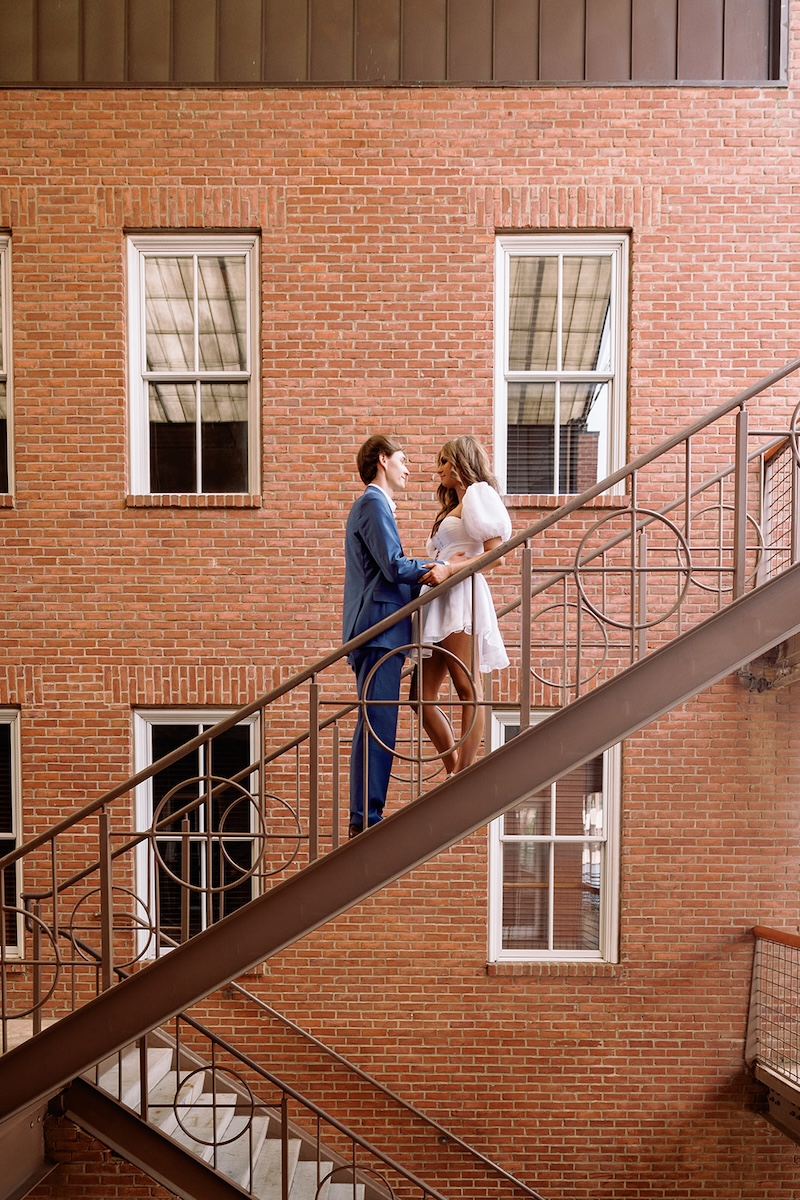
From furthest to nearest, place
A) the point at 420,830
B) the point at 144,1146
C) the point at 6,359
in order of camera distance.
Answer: the point at 6,359 < the point at 144,1146 < the point at 420,830

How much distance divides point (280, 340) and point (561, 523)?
97.6 inches

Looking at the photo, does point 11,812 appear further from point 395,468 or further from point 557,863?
point 395,468

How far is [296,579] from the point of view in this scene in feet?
21.1

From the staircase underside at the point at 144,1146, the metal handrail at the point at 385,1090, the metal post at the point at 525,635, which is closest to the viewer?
the metal post at the point at 525,635

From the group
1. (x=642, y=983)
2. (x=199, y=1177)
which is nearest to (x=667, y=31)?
(x=642, y=983)

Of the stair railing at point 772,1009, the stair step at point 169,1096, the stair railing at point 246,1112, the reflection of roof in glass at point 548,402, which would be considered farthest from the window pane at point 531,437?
the stair step at point 169,1096

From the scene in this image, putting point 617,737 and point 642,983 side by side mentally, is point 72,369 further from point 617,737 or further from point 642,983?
point 642,983

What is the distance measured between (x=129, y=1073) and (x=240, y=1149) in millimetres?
894

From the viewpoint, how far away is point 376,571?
4.35 m

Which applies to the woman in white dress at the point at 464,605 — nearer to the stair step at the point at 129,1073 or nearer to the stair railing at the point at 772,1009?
the stair step at the point at 129,1073

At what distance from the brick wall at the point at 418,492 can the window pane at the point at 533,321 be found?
0.34 m

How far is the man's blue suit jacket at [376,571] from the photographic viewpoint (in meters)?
4.18

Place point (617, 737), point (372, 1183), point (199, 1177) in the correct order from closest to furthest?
1. point (617, 737)
2. point (199, 1177)
3. point (372, 1183)

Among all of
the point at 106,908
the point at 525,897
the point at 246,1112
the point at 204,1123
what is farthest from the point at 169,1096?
the point at 525,897
